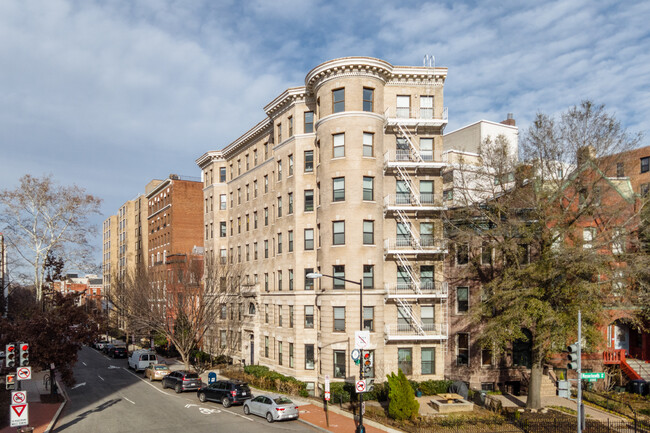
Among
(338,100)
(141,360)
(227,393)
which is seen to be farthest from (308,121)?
(141,360)

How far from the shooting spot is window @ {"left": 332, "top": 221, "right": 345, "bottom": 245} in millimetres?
35188

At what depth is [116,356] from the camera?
60562 mm

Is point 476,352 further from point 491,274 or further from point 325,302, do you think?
point 325,302

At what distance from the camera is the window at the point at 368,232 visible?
35.1 metres

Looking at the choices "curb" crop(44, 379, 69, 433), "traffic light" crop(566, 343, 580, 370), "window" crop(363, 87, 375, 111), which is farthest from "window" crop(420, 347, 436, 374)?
"curb" crop(44, 379, 69, 433)

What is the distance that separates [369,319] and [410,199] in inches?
368

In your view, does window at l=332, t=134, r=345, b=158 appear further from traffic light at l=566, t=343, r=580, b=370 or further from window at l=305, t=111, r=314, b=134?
traffic light at l=566, t=343, r=580, b=370

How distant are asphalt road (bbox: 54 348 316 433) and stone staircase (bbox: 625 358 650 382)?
27.2 metres

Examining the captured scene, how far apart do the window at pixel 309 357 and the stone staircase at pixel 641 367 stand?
24.9m

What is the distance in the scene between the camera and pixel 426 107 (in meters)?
37.0

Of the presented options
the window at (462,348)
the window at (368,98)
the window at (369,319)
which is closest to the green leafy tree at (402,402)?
the window at (369,319)

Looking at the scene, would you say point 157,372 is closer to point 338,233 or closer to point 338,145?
point 338,233

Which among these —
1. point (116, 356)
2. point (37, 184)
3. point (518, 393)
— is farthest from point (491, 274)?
point (116, 356)

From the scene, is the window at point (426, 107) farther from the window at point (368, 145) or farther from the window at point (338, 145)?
the window at point (338, 145)
